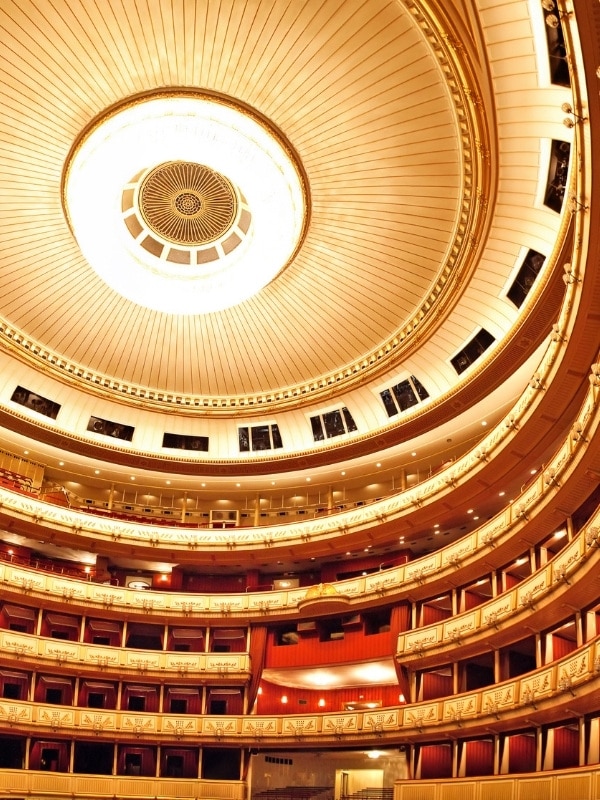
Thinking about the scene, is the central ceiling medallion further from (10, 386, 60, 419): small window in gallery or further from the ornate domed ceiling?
(10, 386, 60, 419): small window in gallery

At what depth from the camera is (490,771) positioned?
1833cm

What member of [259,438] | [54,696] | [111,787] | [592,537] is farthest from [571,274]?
[54,696]

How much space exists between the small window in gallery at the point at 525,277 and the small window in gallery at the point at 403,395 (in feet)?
17.2

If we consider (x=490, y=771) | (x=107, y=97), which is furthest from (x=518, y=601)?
(x=107, y=97)

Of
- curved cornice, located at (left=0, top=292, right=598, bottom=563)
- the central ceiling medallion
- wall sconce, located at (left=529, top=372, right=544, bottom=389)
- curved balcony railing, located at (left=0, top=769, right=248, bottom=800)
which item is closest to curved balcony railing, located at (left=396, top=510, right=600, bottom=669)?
curved cornice, located at (left=0, top=292, right=598, bottom=563)

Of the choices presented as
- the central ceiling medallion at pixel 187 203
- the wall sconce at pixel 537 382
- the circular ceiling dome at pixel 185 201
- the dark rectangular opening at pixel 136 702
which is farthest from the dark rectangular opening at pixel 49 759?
the wall sconce at pixel 537 382

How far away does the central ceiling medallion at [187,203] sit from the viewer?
71.1ft

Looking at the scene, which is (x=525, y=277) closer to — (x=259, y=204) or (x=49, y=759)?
(x=259, y=204)

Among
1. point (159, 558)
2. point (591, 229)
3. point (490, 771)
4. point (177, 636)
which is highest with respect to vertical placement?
point (591, 229)

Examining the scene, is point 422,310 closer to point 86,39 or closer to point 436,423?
point 436,423

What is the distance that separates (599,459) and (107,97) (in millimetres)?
14044

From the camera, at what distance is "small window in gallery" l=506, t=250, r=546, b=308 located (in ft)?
62.8

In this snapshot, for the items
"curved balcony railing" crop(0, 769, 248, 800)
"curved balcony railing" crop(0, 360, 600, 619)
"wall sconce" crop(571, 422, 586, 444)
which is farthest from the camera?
"curved balcony railing" crop(0, 769, 248, 800)

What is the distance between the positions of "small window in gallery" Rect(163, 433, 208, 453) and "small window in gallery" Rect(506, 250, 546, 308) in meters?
13.4
